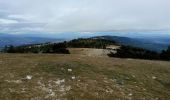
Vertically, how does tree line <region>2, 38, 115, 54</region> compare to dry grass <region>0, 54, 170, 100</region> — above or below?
below

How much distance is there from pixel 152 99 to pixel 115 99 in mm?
3148

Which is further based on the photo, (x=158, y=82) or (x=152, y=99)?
(x=158, y=82)

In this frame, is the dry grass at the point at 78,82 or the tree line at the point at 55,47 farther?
the tree line at the point at 55,47

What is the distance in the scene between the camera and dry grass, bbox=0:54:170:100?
2277 centimetres

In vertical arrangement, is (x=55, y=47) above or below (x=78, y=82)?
below

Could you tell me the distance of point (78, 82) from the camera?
83.8 ft

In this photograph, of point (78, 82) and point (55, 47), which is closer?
point (78, 82)

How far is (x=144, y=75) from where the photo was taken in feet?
102

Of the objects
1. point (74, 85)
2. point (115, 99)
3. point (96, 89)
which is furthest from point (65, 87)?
point (115, 99)

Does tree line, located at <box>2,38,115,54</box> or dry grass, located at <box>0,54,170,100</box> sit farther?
tree line, located at <box>2,38,115,54</box>

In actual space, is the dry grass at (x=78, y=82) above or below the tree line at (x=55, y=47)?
above

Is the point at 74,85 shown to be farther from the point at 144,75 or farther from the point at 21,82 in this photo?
the point at 144,75

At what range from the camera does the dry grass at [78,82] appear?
74.7 feet

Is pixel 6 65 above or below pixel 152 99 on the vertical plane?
above
